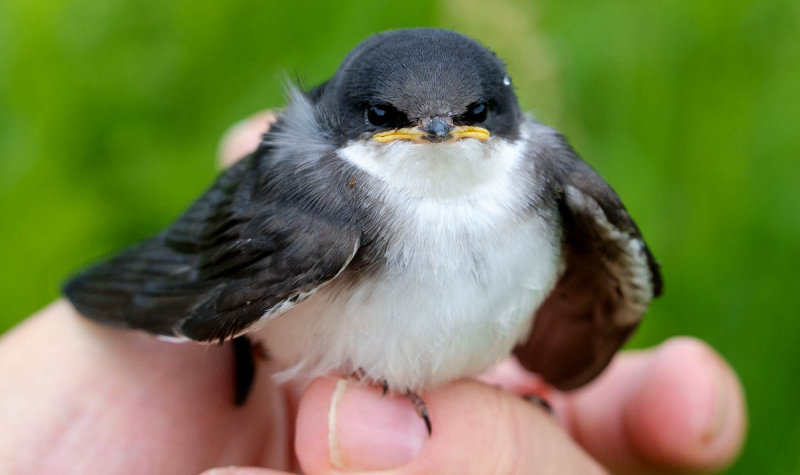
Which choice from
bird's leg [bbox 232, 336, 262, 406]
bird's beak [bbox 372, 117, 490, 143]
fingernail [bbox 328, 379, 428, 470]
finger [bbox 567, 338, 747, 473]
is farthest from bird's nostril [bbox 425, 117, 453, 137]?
finger [bbox 567, 338, 747, 473]

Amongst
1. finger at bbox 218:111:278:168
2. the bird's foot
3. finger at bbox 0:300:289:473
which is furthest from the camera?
finger at bbox 218:111:278:168

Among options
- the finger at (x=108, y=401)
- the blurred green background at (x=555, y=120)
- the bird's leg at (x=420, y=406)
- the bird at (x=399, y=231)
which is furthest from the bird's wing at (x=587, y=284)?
the finger at (x=108, y=401)

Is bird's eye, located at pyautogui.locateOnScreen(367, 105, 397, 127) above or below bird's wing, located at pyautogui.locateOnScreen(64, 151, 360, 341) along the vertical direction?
above

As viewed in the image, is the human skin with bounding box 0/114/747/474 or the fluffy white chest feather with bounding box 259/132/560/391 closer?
the fluffy white chest feather with bounding box 259/132/560/391

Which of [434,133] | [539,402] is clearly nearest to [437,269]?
[434,133]

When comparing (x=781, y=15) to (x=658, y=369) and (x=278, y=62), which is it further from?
(x=278, y=62)

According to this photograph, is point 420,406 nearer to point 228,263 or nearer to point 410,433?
point 410,433

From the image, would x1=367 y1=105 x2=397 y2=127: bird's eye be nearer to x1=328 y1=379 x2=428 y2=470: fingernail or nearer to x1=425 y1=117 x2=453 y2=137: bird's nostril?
x1=425 y1=117 x2=453 y2=137: bird's nostril
